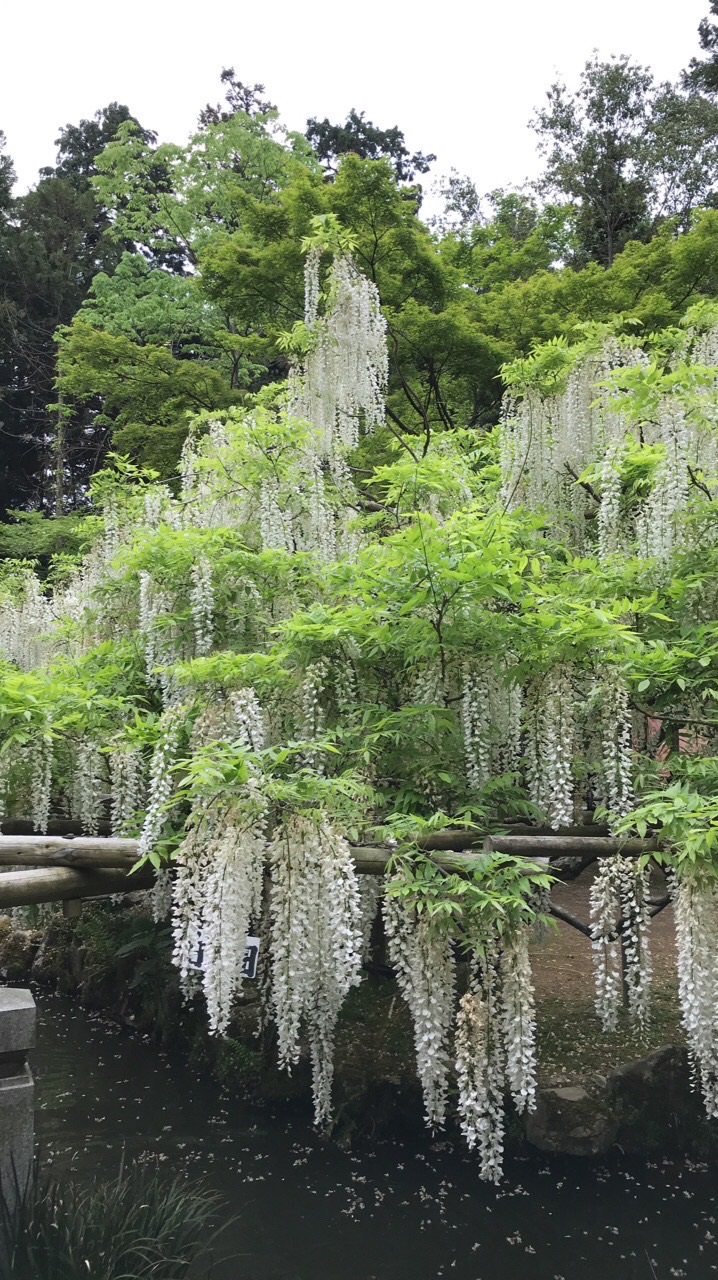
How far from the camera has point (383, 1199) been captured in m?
5.34

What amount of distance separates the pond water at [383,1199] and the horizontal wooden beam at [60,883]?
2.15 m

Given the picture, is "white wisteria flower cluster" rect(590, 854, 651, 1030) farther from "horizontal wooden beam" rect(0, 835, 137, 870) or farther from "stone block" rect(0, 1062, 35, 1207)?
"stone block" rect(0, 1062, 35, 1207)

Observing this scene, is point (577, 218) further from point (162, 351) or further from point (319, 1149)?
point (319, 1149)

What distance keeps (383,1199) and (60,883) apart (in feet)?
10.2

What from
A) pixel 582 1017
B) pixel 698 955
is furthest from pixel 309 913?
pixel 582 1017

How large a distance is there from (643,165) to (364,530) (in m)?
16.9

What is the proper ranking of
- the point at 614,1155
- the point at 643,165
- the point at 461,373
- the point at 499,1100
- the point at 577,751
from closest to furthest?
the point at 499,1100
the point at 577,751
the point at 614,1155
the point at 461,373
the point at 643,165

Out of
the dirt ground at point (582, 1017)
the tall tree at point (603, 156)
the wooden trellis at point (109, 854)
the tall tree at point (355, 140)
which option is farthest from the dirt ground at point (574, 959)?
the tall tree at point (355, 140)

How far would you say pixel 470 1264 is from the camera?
4707 mm

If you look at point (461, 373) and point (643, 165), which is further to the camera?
point (643, 165)

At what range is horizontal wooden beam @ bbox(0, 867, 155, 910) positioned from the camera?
374 centimetres

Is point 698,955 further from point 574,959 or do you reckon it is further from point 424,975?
point 574,959

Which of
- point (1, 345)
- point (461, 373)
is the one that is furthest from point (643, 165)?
point (1, 345)

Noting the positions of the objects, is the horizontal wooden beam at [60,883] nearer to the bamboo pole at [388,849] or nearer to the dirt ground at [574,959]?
the bamboo pole at [388,849]
